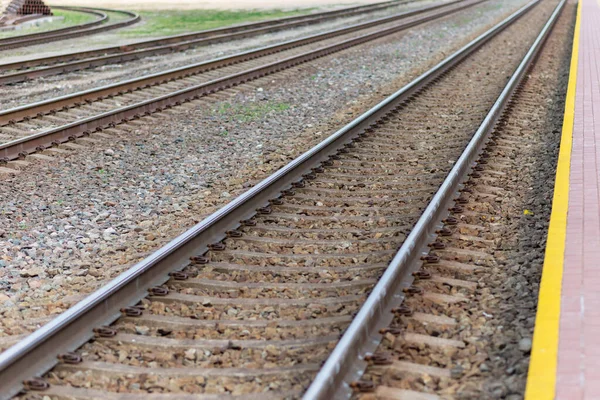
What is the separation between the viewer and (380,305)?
5.13m

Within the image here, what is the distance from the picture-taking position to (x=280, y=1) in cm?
4866

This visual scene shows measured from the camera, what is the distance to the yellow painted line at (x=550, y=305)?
13.6 ft

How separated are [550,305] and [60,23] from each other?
31713 millimetres

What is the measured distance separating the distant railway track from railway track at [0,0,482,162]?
9.19 ft

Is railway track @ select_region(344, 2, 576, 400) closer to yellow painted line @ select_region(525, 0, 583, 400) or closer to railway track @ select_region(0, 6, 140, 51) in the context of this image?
yellow painted line @ select_region(525, 0, 583, 400)

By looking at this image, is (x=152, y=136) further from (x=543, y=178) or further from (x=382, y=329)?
(x=382, y=329)

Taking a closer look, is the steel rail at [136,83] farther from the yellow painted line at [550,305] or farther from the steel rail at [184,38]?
the yellow painted line at [550,305]

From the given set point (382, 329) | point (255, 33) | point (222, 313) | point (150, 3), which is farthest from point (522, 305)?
point (150, 3)

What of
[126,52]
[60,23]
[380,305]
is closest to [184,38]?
[126,52]

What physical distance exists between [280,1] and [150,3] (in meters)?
7.84

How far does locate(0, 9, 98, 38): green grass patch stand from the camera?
29188 mm

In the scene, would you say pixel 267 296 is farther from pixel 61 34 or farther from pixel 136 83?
pixel 61 34

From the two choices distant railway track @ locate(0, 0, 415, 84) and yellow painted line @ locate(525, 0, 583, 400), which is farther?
distant railway track @ locate(0, 0, 415, 84)

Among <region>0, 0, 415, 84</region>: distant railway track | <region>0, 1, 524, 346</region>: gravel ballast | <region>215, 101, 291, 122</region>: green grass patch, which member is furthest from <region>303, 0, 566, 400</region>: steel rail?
<region>0, 0, 415, 84</region>: distant railway track
